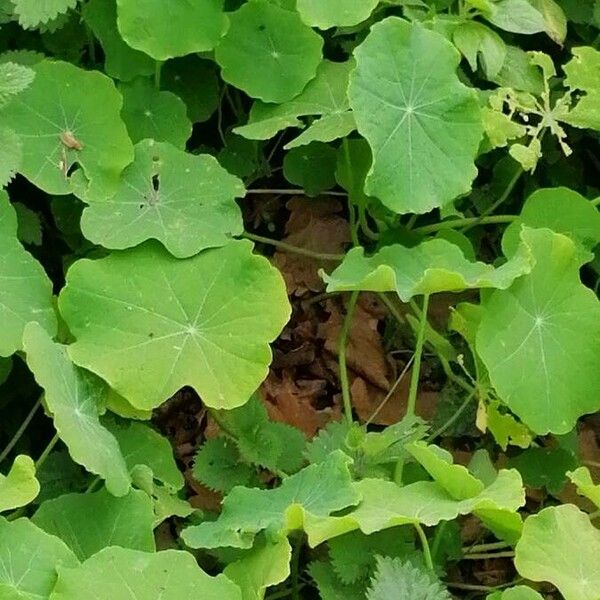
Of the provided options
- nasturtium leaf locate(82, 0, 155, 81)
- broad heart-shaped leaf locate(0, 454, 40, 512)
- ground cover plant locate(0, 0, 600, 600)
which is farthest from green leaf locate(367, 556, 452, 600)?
nasturtium leaf locate(82, 0, 155, 81)

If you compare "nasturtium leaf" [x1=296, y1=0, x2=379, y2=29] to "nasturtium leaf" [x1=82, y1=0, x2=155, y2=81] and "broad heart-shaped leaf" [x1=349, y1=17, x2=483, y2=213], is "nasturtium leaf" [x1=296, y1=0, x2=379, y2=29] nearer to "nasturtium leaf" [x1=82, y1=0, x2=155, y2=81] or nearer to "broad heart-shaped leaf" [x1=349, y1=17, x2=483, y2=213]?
"broad heart-shaped leaf" [x1=349, y1=17, x2=483, y2=213]

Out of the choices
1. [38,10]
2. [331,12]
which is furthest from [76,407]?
[331,12]

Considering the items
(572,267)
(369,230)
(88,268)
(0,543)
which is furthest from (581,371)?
(0,543)

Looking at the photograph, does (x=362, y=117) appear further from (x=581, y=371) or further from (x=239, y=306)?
(x=581, y=371)

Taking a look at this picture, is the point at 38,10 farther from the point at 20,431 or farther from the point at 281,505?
the point at 281,505

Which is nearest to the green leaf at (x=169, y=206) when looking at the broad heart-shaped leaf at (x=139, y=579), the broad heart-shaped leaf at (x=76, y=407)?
the broad heart-shaped leaf at (x=76, y=407)
